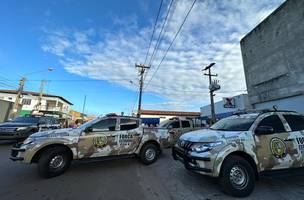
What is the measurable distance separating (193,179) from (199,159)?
1.33 metres

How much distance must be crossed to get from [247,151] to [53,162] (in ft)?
17.0

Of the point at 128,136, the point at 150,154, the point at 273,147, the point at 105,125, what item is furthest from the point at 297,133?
the point at 105,125

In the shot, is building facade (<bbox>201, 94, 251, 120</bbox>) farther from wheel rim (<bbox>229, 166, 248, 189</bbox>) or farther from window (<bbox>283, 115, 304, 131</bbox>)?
wheel rim (<bbox>229, 166, 248, 189</bbox>)

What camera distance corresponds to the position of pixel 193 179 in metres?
4.73

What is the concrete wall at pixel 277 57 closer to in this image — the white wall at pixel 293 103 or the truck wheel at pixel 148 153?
the white wall at pixel 293 103

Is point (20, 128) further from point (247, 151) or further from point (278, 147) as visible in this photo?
point (278, 147)

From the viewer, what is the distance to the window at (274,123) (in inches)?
170

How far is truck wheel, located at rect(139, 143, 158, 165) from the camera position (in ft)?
21.1

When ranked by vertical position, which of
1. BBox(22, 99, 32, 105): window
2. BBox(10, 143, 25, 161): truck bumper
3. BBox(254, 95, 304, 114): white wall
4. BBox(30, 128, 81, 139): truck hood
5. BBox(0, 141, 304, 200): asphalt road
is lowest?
BBox(0, 141, 304, 200): asphalt road

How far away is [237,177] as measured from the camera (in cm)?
378

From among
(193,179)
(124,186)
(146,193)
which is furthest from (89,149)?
(193,179)

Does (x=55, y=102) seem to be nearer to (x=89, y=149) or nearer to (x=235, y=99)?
(x=235, y=99)

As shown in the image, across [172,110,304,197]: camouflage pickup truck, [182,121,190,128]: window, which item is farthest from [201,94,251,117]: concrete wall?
[172,110,304,197]: camouflage pickup truck

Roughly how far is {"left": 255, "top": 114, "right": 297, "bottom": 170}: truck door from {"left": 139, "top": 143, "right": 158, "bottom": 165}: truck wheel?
12.3 feet
